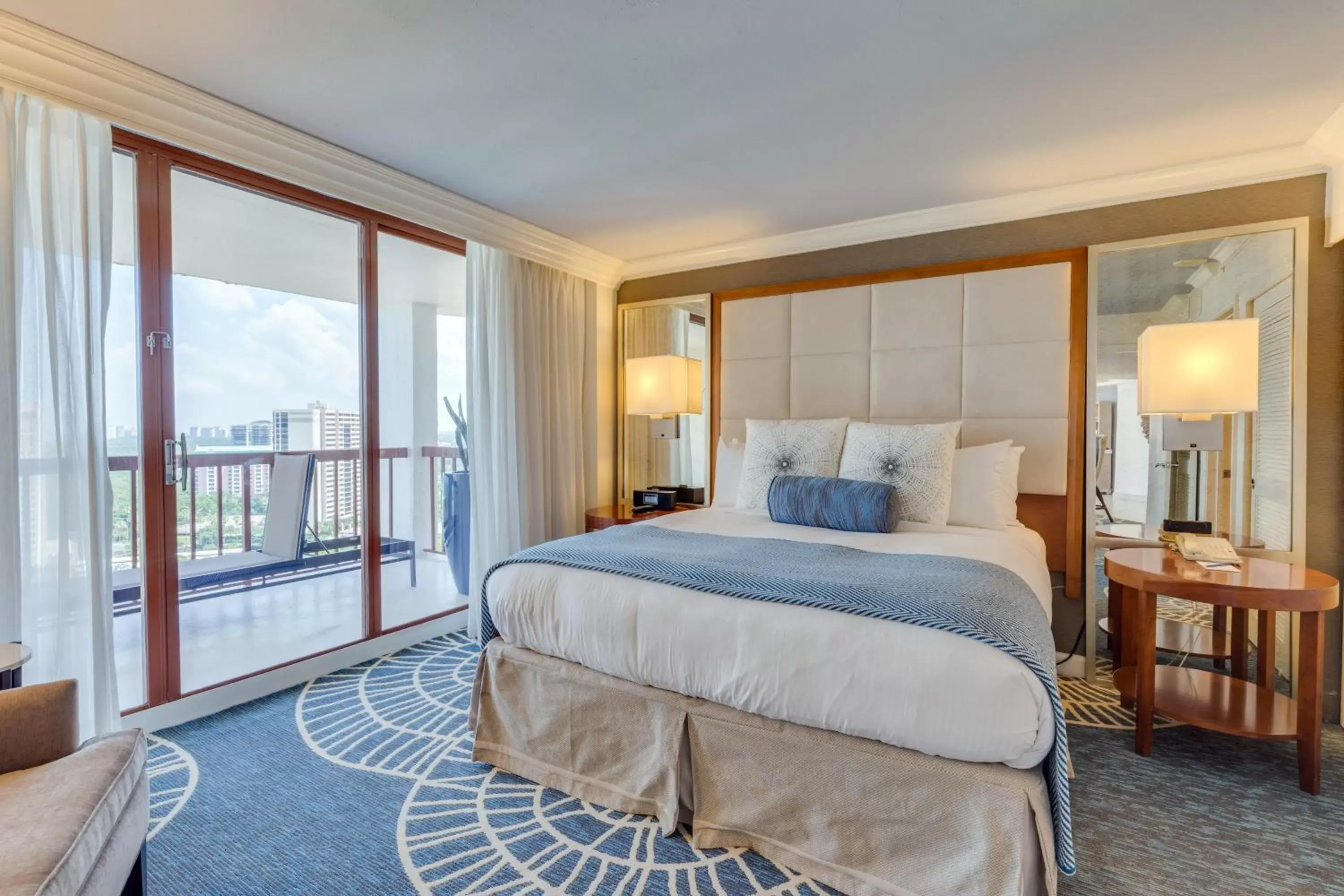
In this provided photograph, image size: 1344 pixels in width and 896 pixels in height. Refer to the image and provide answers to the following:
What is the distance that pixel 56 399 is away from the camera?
83.5 inches

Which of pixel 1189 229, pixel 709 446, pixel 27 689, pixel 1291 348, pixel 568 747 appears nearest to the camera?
pixel 27 689

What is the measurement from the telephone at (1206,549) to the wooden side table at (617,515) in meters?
2.30

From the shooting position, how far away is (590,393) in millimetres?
4492

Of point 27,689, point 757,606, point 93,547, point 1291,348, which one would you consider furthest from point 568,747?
point 1291,348

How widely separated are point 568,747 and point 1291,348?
11.4 feet

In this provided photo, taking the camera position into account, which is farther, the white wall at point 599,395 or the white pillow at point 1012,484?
the white wall at point 599,395

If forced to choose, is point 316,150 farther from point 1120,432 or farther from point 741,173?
point 1120,432

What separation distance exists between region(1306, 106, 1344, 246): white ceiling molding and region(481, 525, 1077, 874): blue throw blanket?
7.21 ft

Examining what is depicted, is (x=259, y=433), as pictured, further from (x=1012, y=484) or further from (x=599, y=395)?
(x=1012, y=484)

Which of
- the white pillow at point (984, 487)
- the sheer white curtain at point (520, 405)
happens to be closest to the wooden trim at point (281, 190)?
the sheer white curtain at point (520, 405)

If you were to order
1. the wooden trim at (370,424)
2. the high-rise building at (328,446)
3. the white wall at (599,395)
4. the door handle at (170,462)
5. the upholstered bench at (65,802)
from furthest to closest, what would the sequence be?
the white wall at (599,395), the wooden trim at (370,424), the high-rise building at (328,446), the door handle at (170,462), the upholstered bench at (65,802)

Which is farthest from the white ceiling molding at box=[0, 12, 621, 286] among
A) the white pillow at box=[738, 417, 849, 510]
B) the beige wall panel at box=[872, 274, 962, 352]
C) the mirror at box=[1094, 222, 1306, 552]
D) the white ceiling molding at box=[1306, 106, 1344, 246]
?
the white ceiling molding at box=[1306, 106, 1344, 246]

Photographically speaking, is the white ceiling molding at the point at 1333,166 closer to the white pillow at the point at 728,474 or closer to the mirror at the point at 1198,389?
the mirror at the point at 1198,389

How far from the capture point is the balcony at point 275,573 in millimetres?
2471
